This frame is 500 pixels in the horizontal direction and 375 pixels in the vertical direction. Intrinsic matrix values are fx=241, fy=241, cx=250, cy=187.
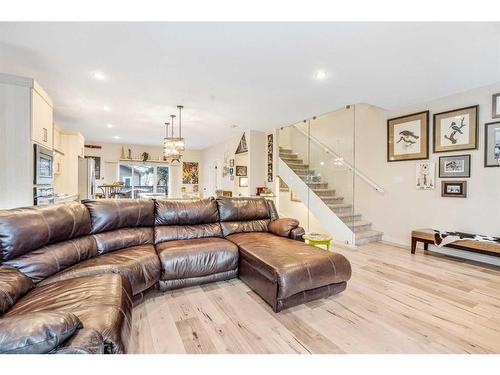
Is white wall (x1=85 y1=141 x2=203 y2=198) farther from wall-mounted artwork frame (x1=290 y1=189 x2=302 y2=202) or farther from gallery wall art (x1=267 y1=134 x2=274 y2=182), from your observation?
wall-mounted artwork frame (x1=290 y1=189 x2=302 y2=202)

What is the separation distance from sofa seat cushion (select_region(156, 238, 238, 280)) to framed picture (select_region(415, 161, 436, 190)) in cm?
355

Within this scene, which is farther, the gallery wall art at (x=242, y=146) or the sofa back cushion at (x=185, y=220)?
the gallery wall art at (x=242, y=146)

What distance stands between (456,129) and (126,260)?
487 centimetres

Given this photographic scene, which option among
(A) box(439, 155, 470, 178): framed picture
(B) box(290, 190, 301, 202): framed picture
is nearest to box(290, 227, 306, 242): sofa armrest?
(A) box(439, 155, 470, 178): framed picture

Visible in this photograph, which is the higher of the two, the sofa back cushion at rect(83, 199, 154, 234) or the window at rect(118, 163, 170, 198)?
the window at rect(118, 163, 170, 198)

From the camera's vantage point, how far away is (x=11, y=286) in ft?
4.73

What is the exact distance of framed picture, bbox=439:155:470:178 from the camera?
3660mm

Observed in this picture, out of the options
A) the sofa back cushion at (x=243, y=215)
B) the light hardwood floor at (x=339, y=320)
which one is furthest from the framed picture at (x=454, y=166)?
the sofa back cushion at (x=243, y=215)

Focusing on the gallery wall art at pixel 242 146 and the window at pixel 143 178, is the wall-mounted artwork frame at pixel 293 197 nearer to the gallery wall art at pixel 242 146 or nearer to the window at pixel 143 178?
the gallery wall art at pixel 242 146

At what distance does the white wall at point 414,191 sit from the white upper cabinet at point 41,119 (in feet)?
18.1

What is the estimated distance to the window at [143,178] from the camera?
9343 millimetres

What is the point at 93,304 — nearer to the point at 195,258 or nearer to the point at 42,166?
the point at 195,258

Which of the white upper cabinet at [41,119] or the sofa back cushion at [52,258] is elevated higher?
the white upper cabinet at [41,119]

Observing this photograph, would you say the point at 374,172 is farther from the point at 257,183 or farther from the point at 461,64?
the point at 257,183
